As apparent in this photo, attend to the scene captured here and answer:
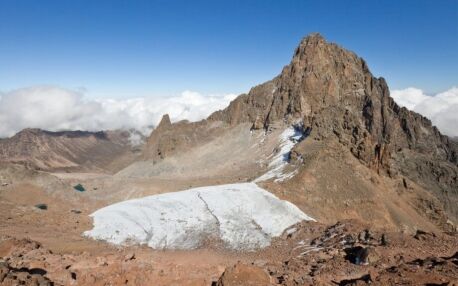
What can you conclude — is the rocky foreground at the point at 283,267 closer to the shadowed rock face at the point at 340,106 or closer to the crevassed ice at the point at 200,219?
the crevassed ice at the point at 200,219

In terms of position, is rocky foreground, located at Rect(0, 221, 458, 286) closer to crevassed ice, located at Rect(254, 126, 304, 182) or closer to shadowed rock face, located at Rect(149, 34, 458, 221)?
crevassed ice, located at Rect(254, 126, 304, 182)

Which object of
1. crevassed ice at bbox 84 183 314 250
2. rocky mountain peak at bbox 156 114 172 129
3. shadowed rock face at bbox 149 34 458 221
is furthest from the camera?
rocky mountain peak at bbox 156 114 172 129

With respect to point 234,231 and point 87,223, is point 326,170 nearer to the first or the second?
point 234,231

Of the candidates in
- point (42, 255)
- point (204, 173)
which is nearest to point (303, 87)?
point (204, 173)

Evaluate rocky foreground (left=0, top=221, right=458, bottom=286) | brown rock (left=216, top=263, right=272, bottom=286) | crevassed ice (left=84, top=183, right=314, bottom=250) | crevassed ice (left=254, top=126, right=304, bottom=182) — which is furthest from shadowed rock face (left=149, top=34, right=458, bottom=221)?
brown rock (left=216, top=263, right=272, bottom=286)

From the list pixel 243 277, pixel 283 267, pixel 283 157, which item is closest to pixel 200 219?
pixel 283 267

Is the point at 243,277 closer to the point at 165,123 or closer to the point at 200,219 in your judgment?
the point at 200,219
